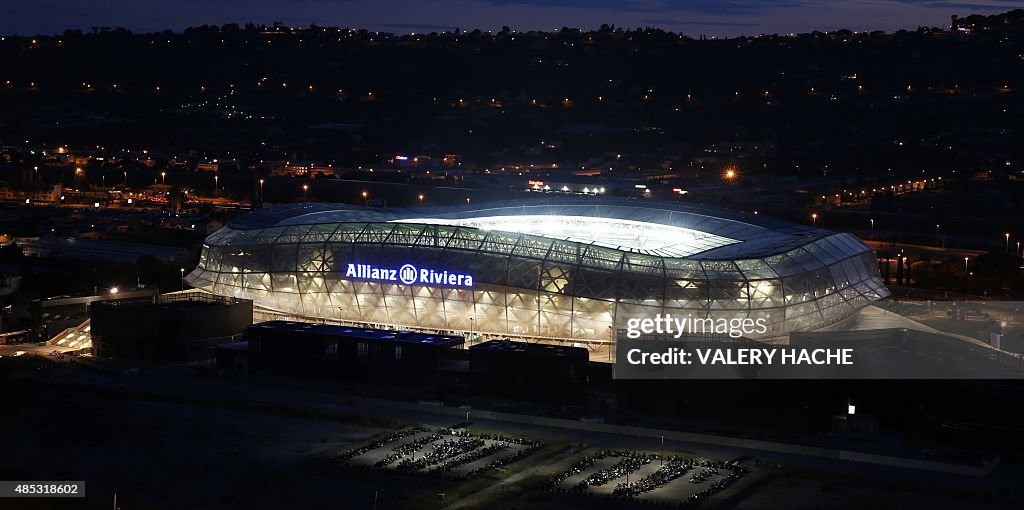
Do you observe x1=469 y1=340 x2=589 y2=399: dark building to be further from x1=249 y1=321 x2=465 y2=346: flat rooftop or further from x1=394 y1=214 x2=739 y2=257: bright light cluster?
x1=394 y1=214 x2=739 y2=257: bright light cluster

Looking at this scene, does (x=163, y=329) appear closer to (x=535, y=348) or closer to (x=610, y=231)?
A: (x=535, y=348)

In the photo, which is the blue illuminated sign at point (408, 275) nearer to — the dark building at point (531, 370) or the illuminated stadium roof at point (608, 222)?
the illuminated stadium roof at point (608, 222)

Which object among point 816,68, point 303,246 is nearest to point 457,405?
point 303,246

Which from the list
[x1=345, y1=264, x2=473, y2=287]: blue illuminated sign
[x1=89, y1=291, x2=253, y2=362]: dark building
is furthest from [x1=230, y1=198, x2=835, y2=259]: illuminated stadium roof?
[x1=89, y1=291, x2=253, y2=362]: dark building

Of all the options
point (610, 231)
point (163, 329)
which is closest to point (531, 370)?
point (610, 231)

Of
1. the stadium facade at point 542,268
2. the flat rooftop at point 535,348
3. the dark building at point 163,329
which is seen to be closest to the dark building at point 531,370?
the flat rooftop at point 535,348
